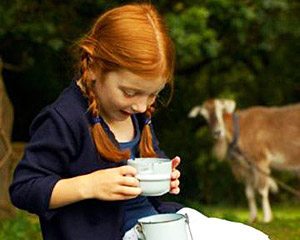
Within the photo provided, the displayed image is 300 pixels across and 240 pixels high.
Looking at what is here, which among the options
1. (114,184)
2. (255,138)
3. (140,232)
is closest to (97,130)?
(114,184)

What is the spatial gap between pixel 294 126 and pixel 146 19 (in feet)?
20.1

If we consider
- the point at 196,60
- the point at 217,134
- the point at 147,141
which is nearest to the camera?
the point at 147,141

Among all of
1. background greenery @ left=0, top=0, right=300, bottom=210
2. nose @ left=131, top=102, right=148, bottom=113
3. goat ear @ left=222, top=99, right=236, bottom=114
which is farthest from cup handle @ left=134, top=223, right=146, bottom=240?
goat ear @ left=222, top=99, right=236, bottom=114

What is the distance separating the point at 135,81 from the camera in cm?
250

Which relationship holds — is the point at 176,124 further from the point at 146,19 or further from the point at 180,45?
the point at 146,19

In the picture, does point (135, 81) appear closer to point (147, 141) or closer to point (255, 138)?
point (147, 141)

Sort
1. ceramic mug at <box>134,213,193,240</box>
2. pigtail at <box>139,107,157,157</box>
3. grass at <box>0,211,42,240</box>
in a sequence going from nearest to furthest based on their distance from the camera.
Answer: ceramic mug at <box>134,213,193,240</box> → pigtail at <box>139,107,157,157</box> → grass at <box>0,211,42,240</box>

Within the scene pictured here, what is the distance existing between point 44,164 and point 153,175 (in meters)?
0.37

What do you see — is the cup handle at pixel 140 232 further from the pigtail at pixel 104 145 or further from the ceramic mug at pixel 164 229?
the pigtail at pixel 104 145

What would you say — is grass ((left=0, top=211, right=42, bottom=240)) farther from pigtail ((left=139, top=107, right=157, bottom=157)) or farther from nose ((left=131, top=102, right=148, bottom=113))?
nose ((left=131, top=102, right=148, bottom=113))

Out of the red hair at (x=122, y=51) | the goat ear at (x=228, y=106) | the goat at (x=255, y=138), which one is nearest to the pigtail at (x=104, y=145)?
the red hair at (x=122, y=51)

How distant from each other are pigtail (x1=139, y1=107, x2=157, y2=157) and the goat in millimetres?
5474

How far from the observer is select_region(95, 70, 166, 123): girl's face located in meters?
2.50

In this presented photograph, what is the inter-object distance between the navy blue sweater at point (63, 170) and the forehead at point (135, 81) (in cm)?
19
